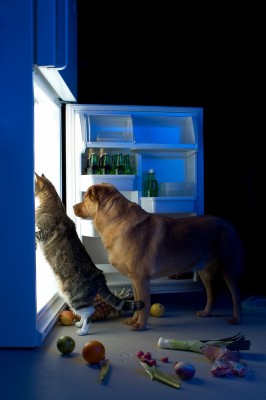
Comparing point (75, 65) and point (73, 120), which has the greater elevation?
point (75, 65)

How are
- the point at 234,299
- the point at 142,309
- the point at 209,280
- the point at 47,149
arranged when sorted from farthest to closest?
the point at 47,149 < the point at 209,280 < the point at 234,299 < the point at 142,309

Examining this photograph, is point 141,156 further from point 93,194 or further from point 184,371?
point 184,371

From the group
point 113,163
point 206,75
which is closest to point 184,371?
point 113,163

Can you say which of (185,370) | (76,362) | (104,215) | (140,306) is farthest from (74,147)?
(185,370)

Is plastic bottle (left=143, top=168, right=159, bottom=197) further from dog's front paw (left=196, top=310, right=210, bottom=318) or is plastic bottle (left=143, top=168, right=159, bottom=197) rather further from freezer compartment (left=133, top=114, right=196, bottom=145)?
dog's front paw (left=196, top=310, right=210, bottom=318)

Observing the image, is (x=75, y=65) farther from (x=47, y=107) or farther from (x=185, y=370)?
→ (x=185, y=370)

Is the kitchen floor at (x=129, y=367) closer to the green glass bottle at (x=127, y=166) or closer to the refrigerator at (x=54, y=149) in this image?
the refrigerator at (x=54, y=149)

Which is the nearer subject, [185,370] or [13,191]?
[185,370]

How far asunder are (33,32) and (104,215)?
1.32m

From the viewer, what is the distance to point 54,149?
369 cm

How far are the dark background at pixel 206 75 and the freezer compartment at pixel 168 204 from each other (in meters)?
0.60

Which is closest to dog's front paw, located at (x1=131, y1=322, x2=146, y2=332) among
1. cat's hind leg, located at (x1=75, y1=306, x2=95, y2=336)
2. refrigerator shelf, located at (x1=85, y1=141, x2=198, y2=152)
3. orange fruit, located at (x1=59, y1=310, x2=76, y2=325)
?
cat's hind leg, located at (x1=75, y1=306, x2=95, y2=336)

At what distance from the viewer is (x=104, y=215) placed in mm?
3117

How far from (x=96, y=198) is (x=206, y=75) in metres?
1.78
